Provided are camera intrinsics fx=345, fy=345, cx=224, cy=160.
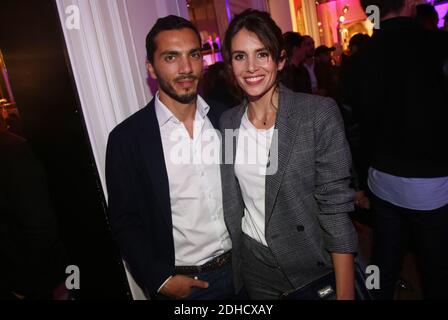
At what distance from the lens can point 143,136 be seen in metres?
1.74

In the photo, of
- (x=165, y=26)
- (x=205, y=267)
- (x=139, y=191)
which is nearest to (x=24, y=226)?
(x=139, y=191)

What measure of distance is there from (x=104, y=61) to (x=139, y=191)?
70 cm

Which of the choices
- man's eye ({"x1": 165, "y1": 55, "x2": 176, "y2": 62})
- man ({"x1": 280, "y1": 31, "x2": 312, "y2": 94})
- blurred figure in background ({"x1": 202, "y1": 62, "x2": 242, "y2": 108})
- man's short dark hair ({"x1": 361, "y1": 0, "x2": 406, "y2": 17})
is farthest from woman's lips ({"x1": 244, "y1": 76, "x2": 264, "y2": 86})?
man ({"x1": 280, "y1": 31, "x2": 312, "y2": 94})

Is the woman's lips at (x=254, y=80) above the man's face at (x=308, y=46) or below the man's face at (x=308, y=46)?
below

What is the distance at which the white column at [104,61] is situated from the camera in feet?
5.63

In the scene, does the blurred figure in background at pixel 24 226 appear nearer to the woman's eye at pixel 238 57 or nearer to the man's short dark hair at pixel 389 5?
the woman's eye at pixel 238 57

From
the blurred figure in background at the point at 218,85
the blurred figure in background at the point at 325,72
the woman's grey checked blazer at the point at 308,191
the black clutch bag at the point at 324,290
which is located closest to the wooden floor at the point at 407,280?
the black clutch bag at the point at 324,290

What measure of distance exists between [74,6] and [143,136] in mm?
711

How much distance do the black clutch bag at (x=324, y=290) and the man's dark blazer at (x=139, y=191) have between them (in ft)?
2.02

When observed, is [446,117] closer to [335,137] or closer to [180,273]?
[335,137]

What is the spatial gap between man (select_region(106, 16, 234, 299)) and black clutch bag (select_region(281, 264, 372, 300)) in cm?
46
